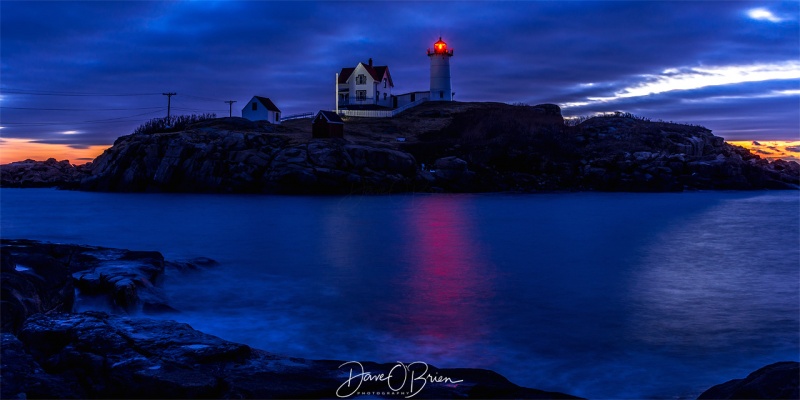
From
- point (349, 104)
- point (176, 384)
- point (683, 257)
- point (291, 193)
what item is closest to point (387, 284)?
→ point (176, 384)

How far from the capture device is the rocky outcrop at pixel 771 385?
203 inches

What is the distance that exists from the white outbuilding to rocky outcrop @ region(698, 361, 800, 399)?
213ft

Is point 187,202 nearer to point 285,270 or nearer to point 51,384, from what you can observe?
point 285,270

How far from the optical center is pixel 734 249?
22547mm

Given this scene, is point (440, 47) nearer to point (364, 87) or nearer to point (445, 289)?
point (364, 87)

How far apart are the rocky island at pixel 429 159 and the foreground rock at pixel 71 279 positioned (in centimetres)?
3380

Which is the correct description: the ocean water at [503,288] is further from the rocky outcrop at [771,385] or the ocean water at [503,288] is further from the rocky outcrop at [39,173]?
the rocky outcrop at [39,173]

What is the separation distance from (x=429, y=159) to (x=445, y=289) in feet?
142

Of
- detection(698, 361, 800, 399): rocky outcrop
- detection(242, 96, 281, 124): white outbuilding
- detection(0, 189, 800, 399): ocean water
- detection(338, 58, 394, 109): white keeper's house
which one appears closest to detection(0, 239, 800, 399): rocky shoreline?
detection(698, 361, 800, 399): rocky outcrop

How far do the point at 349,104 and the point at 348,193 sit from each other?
118 ft

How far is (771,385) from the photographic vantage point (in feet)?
17.5

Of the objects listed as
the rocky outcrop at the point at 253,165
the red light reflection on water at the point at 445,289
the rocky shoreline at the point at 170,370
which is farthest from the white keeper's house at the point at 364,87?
the rocky shoreline at the point at 170,370

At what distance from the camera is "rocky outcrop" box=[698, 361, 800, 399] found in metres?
5.17

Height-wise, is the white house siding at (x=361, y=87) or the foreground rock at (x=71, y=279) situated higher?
the white house siding at (x=361, y=87)
